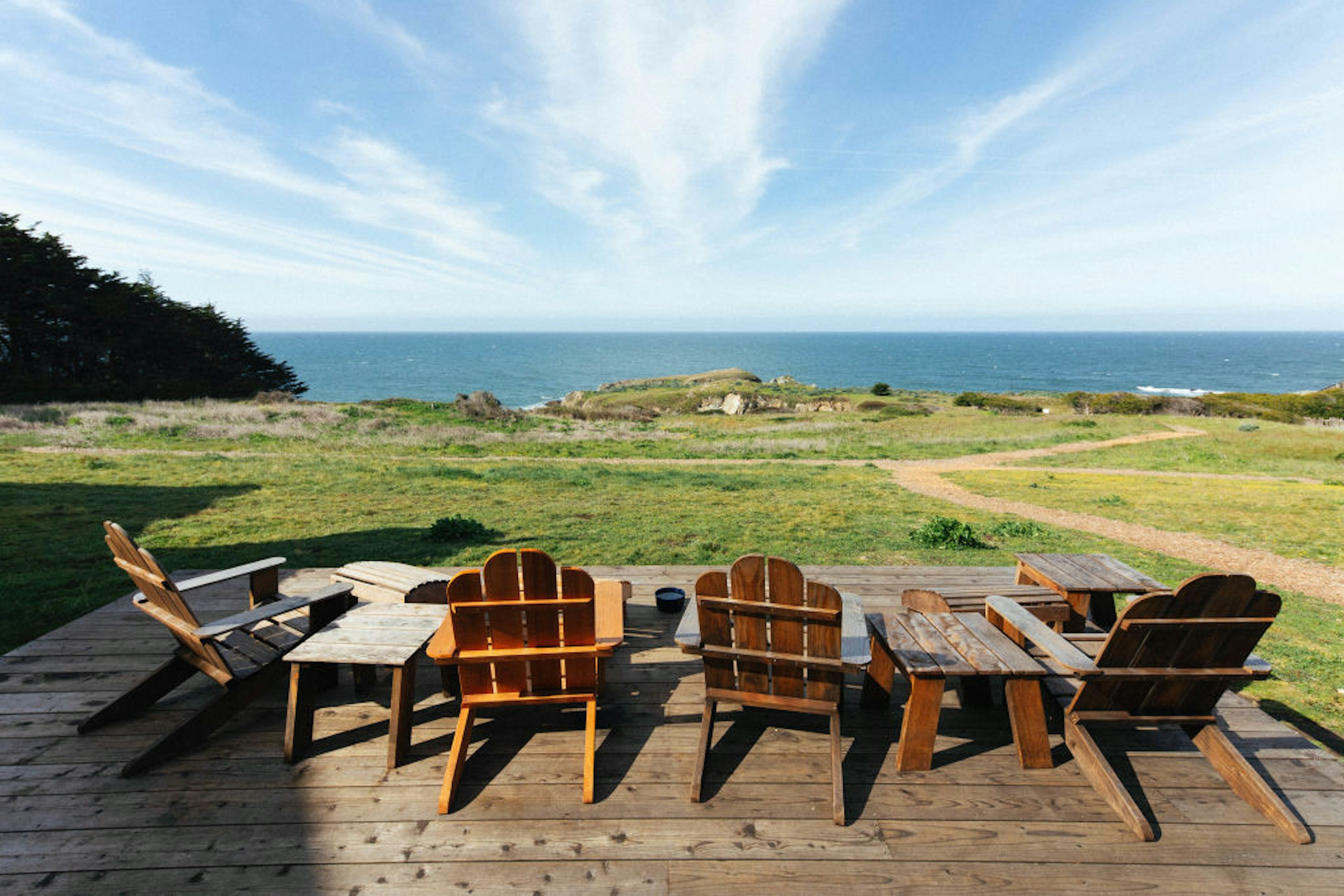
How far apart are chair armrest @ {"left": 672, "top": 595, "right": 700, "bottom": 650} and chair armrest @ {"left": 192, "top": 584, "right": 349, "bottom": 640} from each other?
2328mm

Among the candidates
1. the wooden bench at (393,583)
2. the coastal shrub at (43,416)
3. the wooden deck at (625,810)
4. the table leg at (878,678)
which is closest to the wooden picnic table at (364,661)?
the wooden deck at (625,810)

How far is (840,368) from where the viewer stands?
132750 mm

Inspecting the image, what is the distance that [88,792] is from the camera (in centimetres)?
298

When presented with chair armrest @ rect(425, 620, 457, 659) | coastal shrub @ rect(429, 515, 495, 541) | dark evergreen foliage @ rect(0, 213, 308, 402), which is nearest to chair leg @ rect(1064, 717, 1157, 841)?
chair armrest @ rect(425, 620, 457, 659)

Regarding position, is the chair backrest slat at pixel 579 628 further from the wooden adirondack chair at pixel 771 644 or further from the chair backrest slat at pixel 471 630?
the wooden adirondack chair at pixel 771 644

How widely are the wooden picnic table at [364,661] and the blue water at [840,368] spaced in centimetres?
7169

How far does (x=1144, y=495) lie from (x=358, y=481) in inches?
700

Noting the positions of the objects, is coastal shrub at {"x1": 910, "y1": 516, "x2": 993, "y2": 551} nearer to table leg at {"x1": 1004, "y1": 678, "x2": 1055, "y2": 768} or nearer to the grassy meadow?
the grassy meadow

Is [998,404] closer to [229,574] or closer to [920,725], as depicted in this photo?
[920,725]

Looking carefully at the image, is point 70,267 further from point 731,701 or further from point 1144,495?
point 1144,495

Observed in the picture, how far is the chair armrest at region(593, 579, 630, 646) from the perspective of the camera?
132 inches

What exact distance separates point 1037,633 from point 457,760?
10.9ft

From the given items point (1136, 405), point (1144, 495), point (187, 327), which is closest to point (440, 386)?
point (187, 327)

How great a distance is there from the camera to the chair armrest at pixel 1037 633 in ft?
9.68
